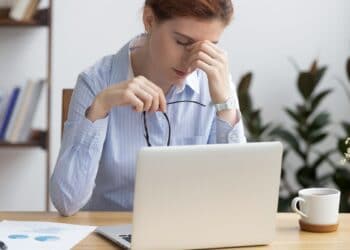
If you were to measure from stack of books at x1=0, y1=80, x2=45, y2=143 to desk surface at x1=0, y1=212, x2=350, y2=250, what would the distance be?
145cm

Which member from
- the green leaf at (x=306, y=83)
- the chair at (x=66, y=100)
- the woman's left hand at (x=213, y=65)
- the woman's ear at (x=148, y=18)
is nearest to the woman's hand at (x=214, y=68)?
the woman's left hand at (x=213, y=65)

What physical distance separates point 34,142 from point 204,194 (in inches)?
75.6

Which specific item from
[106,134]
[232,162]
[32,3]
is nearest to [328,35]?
[32,3]

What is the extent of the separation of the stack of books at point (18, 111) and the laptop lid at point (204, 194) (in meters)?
1.89

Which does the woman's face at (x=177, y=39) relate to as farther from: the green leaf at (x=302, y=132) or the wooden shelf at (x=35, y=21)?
the green leaf at (x=302, y=132)

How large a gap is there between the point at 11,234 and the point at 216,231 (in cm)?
44

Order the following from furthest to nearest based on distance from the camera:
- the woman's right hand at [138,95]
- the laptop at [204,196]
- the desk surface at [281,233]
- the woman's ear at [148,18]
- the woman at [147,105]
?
1. the woman's ear at [148,18]
2. the woman at [147,105]
3. the woman's right hand at [138,95]
4. the desk surface at [281,233]
5. the laptop at [204,196]

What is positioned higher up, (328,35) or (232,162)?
(328,35)

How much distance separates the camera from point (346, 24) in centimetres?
352

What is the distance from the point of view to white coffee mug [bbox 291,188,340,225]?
5.32 feet

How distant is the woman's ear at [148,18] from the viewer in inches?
74.7

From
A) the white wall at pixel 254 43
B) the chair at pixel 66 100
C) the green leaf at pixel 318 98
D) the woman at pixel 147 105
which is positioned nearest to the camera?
the woman at pixel 147 105

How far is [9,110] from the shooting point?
3.20m

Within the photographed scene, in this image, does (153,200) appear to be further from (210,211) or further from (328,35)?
(328,35)
